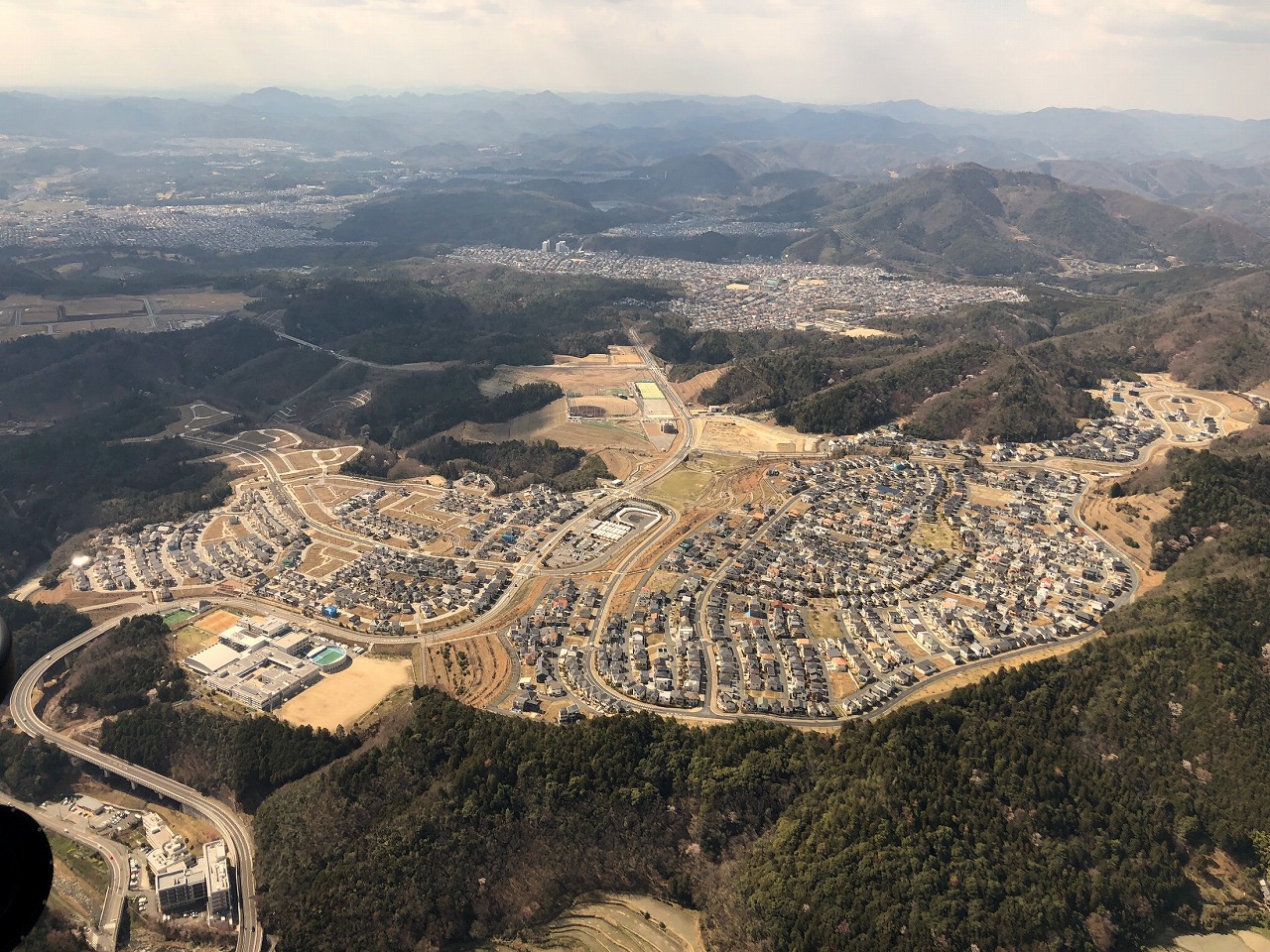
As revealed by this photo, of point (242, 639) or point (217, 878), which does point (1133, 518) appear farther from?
point (242, 639)

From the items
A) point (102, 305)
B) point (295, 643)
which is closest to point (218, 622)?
point (295, 643)

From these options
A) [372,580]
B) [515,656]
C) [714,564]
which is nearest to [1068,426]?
[714,564]

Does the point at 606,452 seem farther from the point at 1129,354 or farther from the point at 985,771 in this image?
the point at 1129,354

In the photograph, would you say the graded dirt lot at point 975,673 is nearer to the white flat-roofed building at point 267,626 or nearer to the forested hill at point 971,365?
the forested hill at point 971,365

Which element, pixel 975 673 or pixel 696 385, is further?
pixel 696 385

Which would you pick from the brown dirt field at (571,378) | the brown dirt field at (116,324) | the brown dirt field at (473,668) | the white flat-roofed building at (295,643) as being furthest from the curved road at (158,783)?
the brown dirt field at (116,324)

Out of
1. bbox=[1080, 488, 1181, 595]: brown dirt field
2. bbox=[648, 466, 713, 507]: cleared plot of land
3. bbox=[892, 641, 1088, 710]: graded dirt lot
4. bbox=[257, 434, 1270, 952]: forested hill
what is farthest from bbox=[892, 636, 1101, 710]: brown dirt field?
bbox=[648, 466, 713, 507]: cleared plot of land
